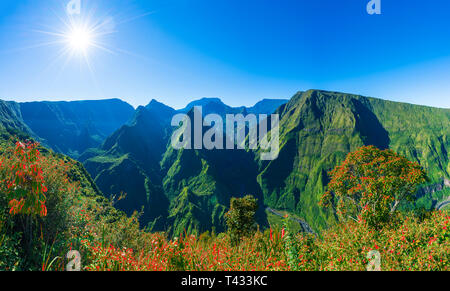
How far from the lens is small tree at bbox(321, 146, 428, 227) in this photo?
1403cm

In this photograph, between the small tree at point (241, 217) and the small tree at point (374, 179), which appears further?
the small tree at point (241, 217)

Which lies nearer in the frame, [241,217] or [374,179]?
[374,179]

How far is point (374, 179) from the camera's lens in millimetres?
15359

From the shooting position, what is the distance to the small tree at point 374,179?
1403 cm

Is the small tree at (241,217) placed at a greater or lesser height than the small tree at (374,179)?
lesser

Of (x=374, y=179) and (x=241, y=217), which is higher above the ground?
(x=374, y=179)

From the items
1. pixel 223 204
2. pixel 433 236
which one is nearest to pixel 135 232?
pixel 433 236

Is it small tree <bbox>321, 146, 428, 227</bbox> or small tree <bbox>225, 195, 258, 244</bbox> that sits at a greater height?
small tree <bbox>321, 146, 428, 227</bbox>

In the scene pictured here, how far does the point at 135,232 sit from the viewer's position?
10.1 meters

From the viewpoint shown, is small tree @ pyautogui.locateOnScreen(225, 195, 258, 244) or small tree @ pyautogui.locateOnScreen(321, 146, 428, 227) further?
small tree @ pyautogui.locateOnScreen(225, 195, 258, 244)
